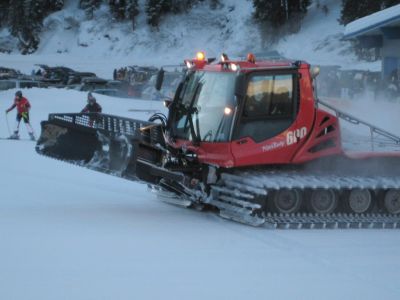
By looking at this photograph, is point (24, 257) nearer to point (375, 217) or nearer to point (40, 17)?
point (375, 217)

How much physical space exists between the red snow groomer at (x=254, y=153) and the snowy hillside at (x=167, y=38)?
1565 inches

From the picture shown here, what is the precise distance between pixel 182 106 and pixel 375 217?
321cm

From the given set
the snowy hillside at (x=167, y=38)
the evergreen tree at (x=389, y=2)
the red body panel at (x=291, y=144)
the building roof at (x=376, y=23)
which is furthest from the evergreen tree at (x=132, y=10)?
the red body panel at (x=291, y=144)

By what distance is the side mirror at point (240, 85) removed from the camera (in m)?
10.0

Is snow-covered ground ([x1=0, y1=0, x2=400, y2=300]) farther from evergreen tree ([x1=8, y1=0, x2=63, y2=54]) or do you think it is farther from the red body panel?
evergreen tree ([x1=8, y1=0, x2=63, y2=54])

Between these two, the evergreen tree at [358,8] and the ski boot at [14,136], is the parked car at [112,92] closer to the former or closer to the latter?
the ski boot at [14,136]

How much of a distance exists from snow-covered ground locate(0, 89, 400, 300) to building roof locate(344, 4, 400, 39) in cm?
1662

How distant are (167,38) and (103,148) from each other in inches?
2088

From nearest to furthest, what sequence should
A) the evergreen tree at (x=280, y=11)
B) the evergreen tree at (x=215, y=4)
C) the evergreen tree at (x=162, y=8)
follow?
the evergreen tree at (x=280, y=11) < the evergreen tree at (x=162, y=8) < the evergreen tree at (x=215, y=4)

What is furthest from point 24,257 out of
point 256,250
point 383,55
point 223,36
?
point 223,36

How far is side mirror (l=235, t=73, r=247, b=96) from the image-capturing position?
10031 mm

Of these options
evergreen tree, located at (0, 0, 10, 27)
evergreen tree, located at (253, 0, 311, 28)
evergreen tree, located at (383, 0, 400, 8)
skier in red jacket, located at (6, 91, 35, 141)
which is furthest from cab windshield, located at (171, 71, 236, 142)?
evergreen tree, located at (0, 0, 10, 27)

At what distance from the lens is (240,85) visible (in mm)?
10070

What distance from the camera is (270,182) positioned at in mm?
10039
